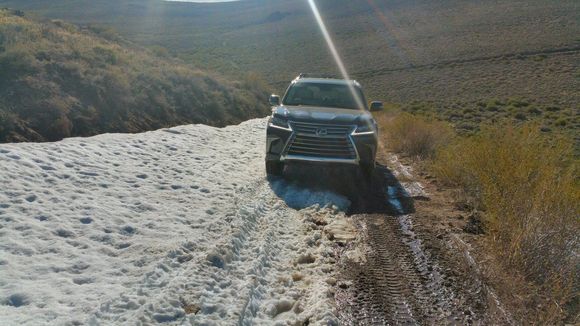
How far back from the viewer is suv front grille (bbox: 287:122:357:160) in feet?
24.0

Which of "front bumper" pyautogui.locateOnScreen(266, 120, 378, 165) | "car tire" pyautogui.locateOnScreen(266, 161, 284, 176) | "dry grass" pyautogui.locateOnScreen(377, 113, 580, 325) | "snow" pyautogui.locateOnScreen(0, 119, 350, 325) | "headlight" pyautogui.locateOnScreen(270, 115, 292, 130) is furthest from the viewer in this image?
"car tire" pyautogui.locateOnScreen(266, 161, 284, 176)

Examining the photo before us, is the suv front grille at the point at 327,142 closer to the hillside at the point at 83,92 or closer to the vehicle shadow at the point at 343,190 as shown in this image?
the vehicle shadow at the point at 343,190

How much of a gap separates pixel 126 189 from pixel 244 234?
2.09 m

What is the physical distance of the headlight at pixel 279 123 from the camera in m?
7.57

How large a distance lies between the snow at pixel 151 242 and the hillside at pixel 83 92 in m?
1.19

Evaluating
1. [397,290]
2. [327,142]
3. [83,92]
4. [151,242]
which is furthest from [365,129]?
[83,92]

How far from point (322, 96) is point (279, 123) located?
1.56 m

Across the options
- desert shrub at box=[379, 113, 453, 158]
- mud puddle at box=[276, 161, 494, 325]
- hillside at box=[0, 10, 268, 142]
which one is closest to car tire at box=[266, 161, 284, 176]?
mud puddle at box=[276, 161, 494, 325]

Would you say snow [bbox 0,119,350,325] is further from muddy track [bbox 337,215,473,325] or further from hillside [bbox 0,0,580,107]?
hillside [bbox 0,0,580,107]

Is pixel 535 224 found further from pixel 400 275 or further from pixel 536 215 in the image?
pixel 400 275

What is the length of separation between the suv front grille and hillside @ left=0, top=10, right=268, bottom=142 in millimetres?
4549

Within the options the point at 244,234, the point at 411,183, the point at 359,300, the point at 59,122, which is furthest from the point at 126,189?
the point at 411,183

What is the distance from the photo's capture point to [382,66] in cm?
4334

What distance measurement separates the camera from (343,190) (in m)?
7.64
